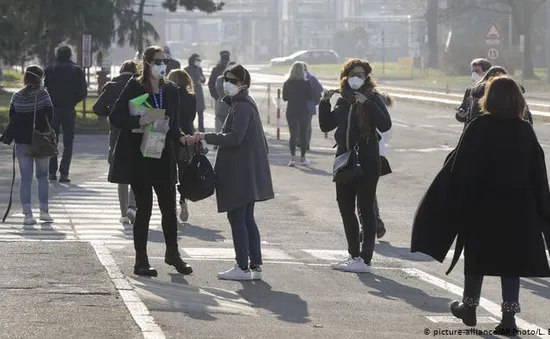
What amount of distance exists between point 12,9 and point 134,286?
89.6 feet

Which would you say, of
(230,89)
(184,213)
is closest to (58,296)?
(230,89)

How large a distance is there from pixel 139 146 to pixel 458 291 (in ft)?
8.98

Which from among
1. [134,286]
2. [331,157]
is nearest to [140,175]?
[134,286]

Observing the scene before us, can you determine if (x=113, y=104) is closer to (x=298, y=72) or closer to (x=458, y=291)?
(x=458, y=291)

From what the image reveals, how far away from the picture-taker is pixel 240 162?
11.5 metres

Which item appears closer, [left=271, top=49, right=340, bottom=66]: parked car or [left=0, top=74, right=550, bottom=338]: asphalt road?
[left=0, top=74, right=550, bottom=338]: asphalt road

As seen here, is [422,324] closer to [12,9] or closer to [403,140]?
[403,140]

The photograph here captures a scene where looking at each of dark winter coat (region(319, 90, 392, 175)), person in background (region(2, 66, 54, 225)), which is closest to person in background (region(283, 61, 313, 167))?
person in background (region(2, 66, 54, 225))

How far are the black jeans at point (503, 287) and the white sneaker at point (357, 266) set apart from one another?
10.3 ft

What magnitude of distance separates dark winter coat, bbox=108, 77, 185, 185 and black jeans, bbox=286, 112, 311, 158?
12532 millimetres

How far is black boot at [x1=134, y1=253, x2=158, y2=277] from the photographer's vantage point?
11508mm

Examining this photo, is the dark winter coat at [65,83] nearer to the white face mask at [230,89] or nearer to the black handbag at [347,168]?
the black handbag at [347,168]

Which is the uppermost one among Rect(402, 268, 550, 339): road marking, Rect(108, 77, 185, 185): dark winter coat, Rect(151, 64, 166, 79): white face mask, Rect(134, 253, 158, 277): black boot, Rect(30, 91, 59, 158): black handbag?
Rect(151, 64, 166, 79): white face mask

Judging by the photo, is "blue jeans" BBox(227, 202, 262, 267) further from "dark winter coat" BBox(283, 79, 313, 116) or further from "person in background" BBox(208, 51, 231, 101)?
"person in background" BBox(208, 51, 231, 101)
